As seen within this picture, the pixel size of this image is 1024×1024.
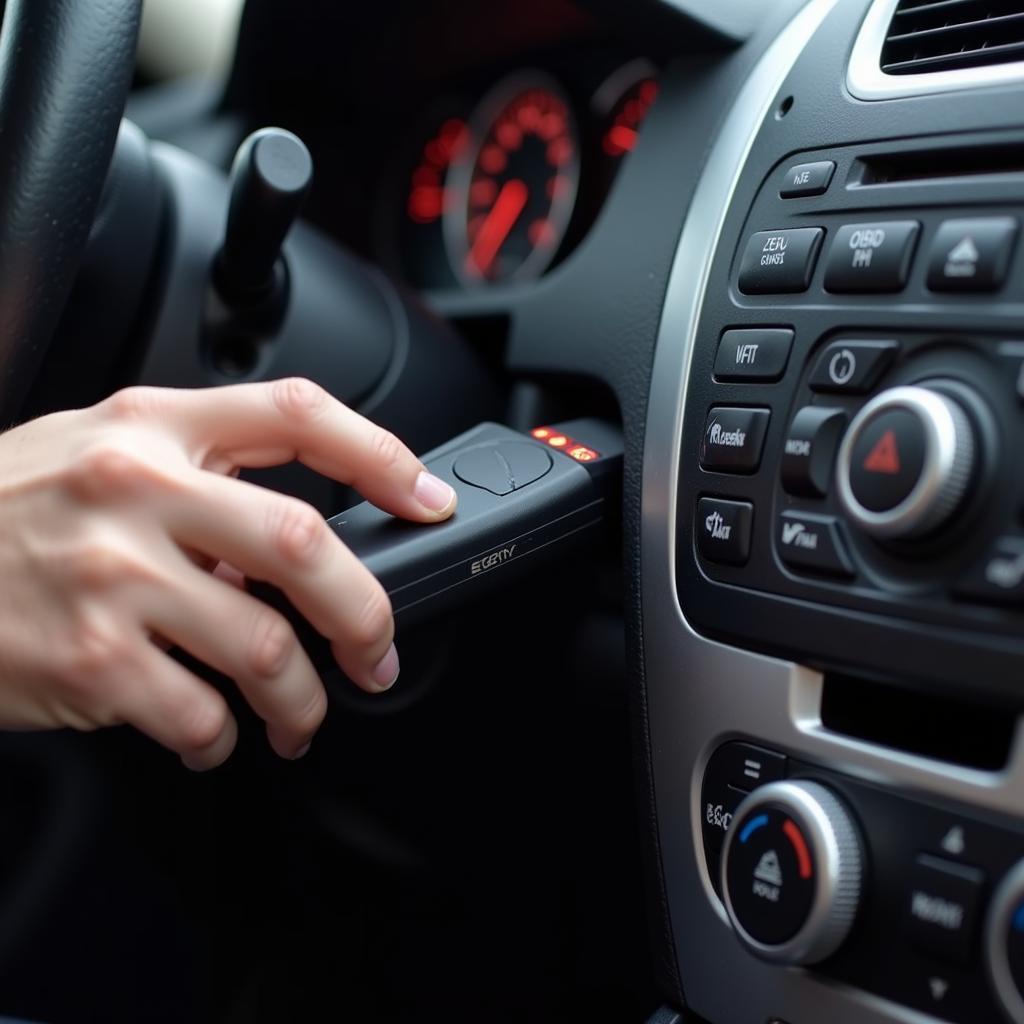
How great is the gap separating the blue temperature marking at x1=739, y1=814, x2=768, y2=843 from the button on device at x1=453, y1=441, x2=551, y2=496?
0.21 metres

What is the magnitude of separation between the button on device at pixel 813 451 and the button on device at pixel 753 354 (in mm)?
38

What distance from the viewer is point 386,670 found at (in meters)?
0.54

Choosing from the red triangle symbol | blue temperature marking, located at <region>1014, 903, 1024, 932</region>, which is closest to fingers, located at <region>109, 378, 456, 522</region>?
the red triangle symbol

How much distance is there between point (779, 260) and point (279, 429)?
0.87ft

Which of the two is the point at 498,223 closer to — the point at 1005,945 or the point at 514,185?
the point at 514,185

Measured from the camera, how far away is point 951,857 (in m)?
0.49

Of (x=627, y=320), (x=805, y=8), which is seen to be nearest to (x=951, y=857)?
(x=627, y=320)

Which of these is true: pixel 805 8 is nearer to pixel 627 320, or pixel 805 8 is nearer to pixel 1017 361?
pixel 627 320

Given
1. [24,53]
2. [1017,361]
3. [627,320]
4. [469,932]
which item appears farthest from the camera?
[469,932]

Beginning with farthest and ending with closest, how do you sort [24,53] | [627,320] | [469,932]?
1. [469,932]
2. [627,320]
3. [24,53]

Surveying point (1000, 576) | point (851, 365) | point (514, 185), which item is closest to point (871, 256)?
point (851, 365)

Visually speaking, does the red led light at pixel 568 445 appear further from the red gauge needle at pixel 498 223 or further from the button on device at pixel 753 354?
the red gauge needle at pixel 498 223

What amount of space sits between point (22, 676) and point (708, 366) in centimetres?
37

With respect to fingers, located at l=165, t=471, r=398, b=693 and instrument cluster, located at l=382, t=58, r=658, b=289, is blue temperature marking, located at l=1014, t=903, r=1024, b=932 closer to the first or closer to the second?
fingers, located at l=165, t=471, r=398, b=693
